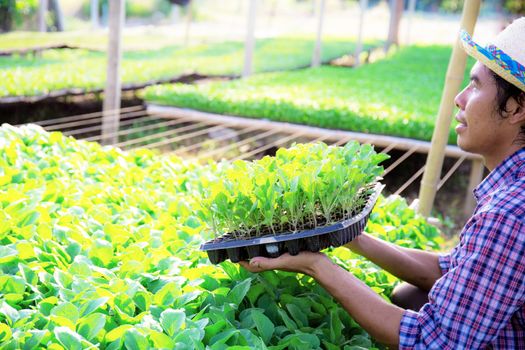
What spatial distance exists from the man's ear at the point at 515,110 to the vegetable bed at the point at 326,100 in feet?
13.0

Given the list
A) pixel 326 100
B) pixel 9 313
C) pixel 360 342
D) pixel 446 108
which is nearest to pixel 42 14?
pixel 326 100

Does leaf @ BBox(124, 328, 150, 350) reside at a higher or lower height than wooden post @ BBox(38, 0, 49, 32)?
lower

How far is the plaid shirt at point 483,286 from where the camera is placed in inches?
45.6

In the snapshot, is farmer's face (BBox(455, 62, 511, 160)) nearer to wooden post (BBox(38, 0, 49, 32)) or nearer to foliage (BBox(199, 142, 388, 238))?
foliage (BBox(199, 142, 388, 238))

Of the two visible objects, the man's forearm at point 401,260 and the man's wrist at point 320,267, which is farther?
the man's forearm at point 401,260

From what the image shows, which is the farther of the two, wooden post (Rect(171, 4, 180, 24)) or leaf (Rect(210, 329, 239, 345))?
wooden post (Rect(171, 4, 180, 24))

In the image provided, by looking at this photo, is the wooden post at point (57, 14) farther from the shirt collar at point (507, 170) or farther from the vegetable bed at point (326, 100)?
the shirt collar at point (507, 170)

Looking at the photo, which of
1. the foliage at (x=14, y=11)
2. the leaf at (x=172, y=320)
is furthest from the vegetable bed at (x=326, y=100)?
the leaf at (x=172, y=320)

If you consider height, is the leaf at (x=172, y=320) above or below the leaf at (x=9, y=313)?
above

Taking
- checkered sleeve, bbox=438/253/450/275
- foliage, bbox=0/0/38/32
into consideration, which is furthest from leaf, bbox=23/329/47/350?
foliage, bbox=0/0/38/32

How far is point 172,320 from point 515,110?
812 mm

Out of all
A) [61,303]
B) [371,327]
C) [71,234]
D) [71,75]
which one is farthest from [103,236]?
[71,75]

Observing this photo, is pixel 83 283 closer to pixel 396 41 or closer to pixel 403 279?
pixel 403 279

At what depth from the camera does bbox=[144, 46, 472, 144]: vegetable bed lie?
222 inches
